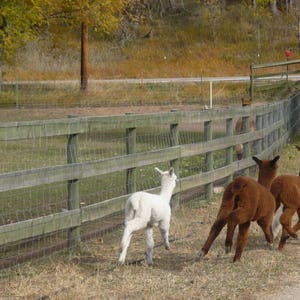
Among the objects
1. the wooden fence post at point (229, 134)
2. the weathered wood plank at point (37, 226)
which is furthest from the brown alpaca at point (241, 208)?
the wooden fence post at point (229, 134)

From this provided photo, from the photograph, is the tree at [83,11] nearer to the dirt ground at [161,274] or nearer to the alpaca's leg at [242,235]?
the dirt ground at [161,274]

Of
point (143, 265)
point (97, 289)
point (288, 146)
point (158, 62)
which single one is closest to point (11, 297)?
point (97, 289)

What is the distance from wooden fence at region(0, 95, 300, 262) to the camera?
747 centimetres

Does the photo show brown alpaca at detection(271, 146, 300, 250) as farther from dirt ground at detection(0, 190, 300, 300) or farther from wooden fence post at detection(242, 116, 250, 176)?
wooden fence post at detection(242, 116, 250, 176)

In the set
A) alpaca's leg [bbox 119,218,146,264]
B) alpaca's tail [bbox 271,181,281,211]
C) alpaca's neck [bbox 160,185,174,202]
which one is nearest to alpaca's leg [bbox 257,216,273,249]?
alpaca's tail [bbox 271,181,281,211]

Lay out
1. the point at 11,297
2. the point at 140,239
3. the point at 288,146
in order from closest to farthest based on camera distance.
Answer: the point at 11,297, the point at 140,239, the point at 288,146

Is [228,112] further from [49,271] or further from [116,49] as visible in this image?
[116,49]

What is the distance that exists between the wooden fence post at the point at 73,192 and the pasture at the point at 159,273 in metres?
0.14

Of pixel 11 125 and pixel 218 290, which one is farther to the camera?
pixel 11 125

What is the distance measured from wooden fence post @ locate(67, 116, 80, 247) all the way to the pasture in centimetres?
14

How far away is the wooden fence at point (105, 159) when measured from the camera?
747 cm

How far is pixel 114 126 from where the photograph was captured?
364 inches

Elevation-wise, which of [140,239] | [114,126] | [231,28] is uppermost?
[231,28]

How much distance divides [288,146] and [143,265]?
11562mm
